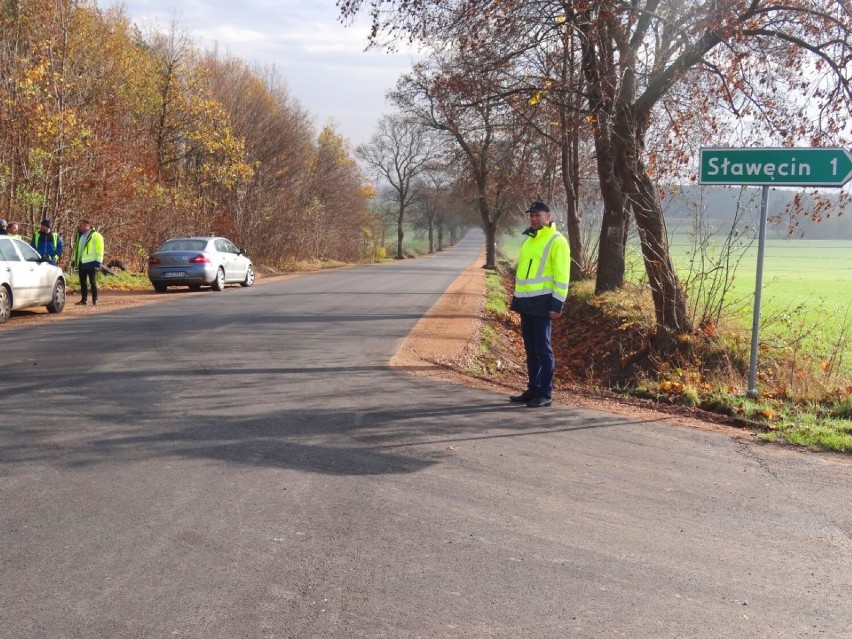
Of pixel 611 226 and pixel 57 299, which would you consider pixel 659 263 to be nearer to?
pixel 611 226

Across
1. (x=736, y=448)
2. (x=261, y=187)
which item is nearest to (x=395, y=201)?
(x=261, y=187)

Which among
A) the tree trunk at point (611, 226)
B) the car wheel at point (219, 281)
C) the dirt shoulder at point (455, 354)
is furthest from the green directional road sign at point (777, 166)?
the car wheel at point (219, 281)

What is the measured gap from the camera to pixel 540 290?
8125 millimetres

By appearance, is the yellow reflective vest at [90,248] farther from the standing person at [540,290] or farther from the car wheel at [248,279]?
the standing person at [540,290]

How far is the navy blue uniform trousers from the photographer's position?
8.26 meters

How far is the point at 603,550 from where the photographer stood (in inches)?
172

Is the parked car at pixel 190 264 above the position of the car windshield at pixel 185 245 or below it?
below

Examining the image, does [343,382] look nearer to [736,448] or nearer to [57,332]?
[736,448]

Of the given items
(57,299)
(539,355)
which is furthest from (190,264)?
(539,355)

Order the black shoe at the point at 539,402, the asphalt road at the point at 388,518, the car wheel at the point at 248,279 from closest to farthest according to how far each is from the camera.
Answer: the asphalt road at the point at 388,518 < the black shoe at the point at 539,402 < the car wheel at the point at 248,279

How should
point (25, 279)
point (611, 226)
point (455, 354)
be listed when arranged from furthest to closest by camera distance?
point (611, 226) < point (25, 279) < point (455, 354)

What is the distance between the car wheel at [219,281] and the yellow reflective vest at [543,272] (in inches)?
658

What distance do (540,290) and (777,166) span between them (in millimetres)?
3020

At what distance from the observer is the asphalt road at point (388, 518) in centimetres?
356
